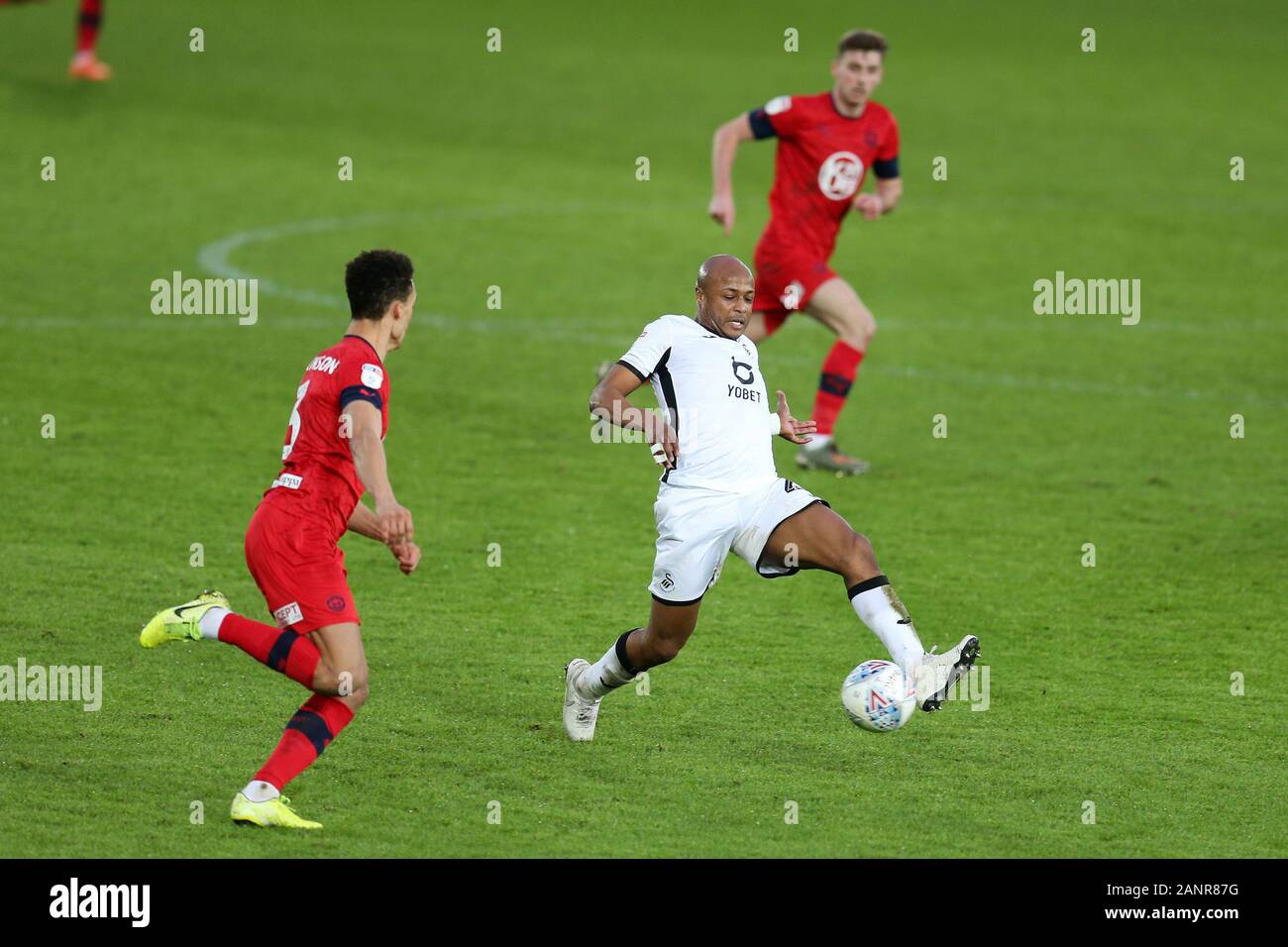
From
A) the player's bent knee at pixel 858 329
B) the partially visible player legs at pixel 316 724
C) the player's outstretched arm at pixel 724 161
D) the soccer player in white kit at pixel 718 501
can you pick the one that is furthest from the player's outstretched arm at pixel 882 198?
the partially visible player legs at pixel 316 724

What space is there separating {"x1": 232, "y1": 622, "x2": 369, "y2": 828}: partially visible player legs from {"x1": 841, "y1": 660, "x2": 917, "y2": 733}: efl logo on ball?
1851 millimetres

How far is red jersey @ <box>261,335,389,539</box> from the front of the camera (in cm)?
661

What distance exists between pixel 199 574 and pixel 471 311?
7850 mm

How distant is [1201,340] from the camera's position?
16953 mm

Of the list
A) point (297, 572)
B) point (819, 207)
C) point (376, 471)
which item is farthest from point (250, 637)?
point (819, 207)

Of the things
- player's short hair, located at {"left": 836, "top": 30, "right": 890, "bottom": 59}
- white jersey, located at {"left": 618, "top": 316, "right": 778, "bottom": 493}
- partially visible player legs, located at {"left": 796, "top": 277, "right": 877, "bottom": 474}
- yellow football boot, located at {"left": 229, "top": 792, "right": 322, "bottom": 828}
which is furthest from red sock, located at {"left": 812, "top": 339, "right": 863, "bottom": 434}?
yellow football boot, located at {"left": 229, "top": 792, "right": 322, "bottom": 828}

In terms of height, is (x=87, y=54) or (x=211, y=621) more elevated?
(x=87, y=54)

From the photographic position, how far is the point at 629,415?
704cm

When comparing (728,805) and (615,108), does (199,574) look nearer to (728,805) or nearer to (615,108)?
(728,805)

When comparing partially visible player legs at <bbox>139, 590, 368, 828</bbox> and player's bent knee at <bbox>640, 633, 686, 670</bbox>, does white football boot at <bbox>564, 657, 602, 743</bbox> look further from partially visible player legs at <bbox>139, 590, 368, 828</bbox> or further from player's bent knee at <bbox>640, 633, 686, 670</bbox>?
partially visible player legs at <bbox>139, 590, 368, 828</bbox>

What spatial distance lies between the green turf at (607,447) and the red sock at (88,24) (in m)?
0.71

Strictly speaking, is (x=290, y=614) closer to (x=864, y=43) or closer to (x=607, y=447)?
(x=607, y=447)

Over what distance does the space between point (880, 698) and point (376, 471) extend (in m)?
2.10

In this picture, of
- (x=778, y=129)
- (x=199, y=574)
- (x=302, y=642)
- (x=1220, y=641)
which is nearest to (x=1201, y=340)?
(x=778, y=129)
